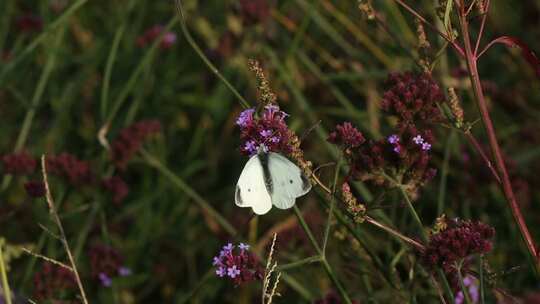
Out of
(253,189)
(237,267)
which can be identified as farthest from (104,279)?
(253,189)

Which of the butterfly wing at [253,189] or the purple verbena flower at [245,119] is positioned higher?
the purple verbena flower at [245,119]

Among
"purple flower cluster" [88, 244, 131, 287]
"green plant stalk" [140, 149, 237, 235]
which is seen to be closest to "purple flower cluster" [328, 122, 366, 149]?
"green plant stalk" [140, 149, 237, 235]

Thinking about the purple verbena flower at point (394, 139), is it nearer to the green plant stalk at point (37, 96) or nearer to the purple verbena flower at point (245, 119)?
the purple verbena flower at point (245, 119)

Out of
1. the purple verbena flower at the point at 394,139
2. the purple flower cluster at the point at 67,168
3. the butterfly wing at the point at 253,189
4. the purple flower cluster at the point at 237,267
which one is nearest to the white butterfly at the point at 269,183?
the butterfly wing at the point at 253,189

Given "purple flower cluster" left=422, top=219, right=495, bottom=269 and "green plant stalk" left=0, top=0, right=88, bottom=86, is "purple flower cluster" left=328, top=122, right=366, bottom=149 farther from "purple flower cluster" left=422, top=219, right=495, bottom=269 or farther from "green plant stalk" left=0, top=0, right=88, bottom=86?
"green plant stalk" left=0, top=0, right=88, bottom=86

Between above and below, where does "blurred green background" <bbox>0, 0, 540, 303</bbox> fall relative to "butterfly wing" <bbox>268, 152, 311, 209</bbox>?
above

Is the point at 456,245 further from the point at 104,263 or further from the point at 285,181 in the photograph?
the point at 104,263
